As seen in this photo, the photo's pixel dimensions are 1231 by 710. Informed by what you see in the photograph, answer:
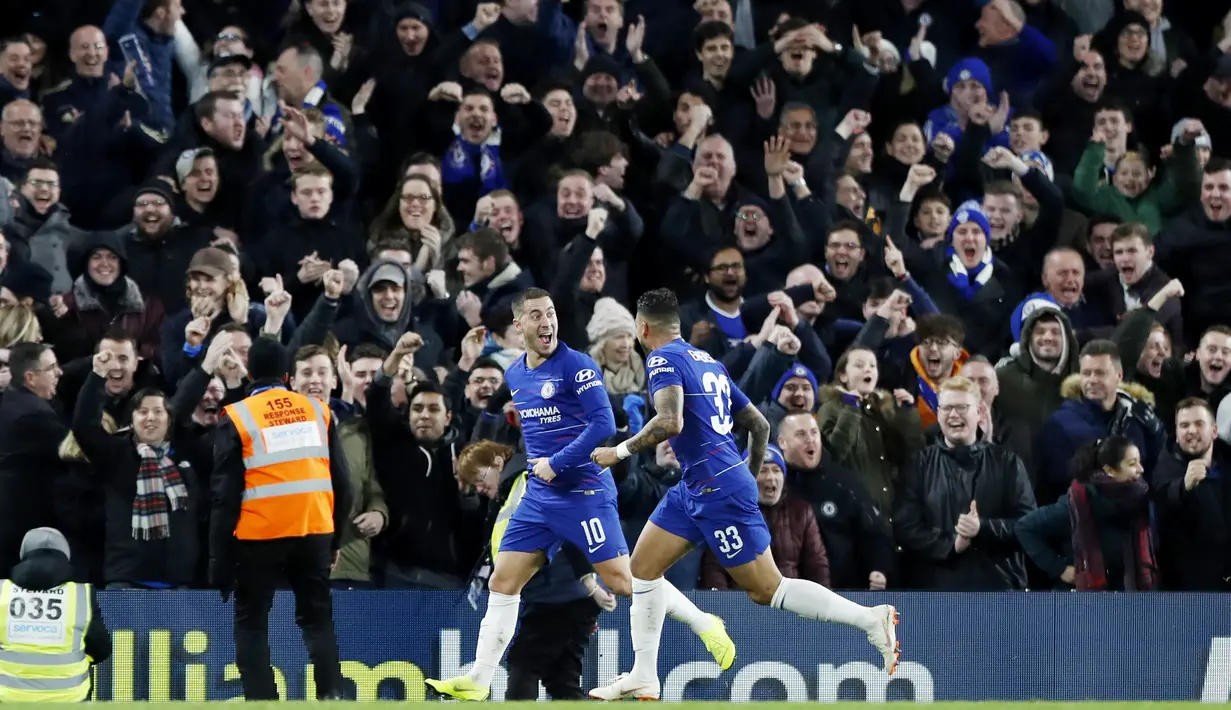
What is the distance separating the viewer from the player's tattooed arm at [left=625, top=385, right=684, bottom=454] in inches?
352

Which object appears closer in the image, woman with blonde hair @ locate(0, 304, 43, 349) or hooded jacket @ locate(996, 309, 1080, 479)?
woman with blonde hair @ locate(0, 304, 43, 349)

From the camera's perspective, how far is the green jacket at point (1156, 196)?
13.9 metres

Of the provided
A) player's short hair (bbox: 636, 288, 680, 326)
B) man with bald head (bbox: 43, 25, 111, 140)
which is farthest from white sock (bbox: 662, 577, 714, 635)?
man with bald head (bbox: 43, 25, 111, 140)

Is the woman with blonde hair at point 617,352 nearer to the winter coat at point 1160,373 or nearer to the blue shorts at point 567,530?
the blue shorts at point 567,530

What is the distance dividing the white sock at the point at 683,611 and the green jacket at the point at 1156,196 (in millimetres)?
5773

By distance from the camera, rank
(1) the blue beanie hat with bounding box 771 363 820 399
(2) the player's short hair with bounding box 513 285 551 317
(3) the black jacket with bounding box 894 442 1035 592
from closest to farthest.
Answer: (2) the player's short hair with bounding box 513 285 551 317
(3) the black jacket with bounding box 894 442 1035 592
(1) the blue beanie hat with bounding box 771 363 820 399

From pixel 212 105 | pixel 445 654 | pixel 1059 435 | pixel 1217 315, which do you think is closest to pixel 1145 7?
pixel 1217 315

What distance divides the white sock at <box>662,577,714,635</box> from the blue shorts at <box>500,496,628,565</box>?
0.33 metres

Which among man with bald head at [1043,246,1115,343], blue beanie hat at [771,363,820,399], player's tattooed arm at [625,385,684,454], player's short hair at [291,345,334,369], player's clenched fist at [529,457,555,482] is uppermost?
man with bald head at [1043,246,1115,343]

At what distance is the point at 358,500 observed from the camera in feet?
35.3

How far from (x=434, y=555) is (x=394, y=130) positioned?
166 inches

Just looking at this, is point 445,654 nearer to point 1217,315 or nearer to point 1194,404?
point 1194,404

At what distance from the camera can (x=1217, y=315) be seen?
13.2 m

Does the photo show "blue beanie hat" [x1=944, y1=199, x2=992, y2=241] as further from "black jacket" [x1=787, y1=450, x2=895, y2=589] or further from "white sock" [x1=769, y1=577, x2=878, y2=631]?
"white sock" [x1=769, y1=577, x2=878, y2=631]
